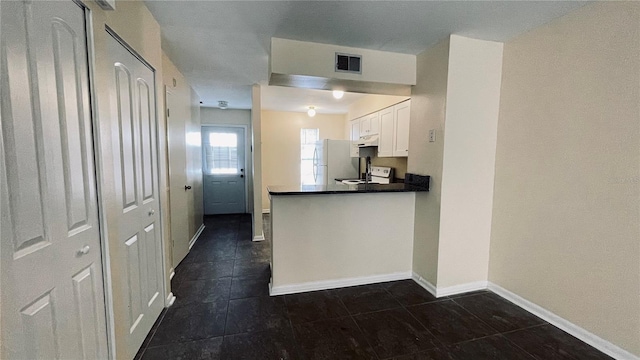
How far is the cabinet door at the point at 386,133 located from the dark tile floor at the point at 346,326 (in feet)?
6.35

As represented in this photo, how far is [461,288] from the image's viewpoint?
2.55 metres

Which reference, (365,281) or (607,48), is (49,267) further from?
(607,48)

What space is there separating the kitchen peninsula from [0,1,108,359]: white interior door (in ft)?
4.52

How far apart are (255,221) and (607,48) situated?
13.8 ft

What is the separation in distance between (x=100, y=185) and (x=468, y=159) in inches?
113

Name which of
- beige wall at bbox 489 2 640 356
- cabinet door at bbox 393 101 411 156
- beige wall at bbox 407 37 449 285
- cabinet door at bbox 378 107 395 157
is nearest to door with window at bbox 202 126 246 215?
cabinet door at bbox 378 107 395 157

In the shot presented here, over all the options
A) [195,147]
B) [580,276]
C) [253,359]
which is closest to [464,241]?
[580,276]

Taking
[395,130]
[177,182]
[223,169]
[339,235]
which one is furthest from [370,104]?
[223,169]

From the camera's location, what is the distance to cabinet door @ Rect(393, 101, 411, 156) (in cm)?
336

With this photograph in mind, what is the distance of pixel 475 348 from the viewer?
1810 mm

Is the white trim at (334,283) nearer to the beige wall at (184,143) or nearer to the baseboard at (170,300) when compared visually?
the baseboard at (170,300)

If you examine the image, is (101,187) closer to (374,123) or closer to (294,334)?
(294,334)

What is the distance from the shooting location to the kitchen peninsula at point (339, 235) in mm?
2506

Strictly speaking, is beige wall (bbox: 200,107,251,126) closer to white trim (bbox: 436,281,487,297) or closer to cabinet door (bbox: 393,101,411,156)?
cabinet door (bbox: 393,101,411,156)
